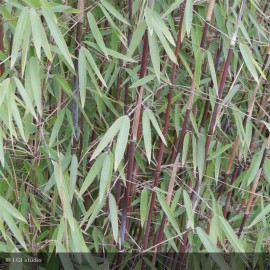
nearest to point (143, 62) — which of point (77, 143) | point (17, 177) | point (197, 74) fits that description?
point (197, 74)

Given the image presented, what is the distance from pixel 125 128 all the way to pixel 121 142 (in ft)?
0.16

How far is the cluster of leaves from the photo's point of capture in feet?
4.99

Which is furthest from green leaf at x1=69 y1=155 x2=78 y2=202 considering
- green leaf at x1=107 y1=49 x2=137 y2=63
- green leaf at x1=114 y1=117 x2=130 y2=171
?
green leaf at x1=107 y1=49 x2=137 y2=63

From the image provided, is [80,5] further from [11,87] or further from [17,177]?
[17,177]

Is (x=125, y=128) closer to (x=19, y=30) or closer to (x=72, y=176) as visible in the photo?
(x=72, y=176)

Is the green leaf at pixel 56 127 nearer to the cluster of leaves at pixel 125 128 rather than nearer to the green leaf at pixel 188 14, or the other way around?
the cluster of leaves at pixel 125 128

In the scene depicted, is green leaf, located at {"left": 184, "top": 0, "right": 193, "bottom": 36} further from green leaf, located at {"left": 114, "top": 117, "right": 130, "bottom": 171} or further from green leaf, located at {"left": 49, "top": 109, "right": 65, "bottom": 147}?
green leaf, located at {"left": 49, "top": 109, "right": 65, "bottom": 147}

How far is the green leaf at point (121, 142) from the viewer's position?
147 cm

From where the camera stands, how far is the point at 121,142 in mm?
1485

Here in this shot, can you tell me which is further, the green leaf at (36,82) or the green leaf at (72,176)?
the green leaf at (72,176)

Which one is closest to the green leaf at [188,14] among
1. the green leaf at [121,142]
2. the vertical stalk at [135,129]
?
the vertical stalk at [135,129]

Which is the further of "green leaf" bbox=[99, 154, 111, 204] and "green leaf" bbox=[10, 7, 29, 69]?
"green leaf" bbox=[99, 154, 111, 204]

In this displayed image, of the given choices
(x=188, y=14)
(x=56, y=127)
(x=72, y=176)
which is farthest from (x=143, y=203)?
(x=188, y=14)

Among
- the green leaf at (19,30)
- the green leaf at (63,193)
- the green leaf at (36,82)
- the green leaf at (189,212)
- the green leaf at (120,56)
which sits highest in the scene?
the green leaf at (19,30)
